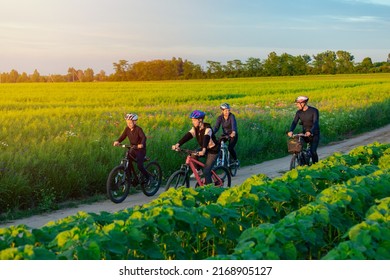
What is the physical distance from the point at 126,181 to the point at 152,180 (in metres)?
0.75

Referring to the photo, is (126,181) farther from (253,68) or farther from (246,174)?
(253,68)

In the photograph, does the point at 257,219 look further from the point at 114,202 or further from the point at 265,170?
the point at 265,170

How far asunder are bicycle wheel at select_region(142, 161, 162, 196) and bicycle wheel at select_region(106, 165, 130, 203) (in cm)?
49

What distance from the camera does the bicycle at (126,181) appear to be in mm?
12080

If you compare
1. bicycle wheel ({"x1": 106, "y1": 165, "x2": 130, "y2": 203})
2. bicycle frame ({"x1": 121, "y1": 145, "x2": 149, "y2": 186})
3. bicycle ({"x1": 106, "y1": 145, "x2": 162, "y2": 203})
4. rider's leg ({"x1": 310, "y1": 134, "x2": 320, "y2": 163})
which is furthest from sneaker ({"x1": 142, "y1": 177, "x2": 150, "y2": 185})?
rider's leg ({"x1": 310, "y1": 134, "x2": 320, "y2": 163})

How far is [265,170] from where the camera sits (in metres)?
16.5

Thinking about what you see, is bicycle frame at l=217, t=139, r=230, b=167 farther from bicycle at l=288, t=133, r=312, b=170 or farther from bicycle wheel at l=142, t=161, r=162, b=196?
bicycle wheel at l=142, t=161, r=162, b=196

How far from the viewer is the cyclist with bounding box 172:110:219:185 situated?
36.3 ft

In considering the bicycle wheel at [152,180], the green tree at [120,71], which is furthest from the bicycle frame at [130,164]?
the green tree at [120,71]

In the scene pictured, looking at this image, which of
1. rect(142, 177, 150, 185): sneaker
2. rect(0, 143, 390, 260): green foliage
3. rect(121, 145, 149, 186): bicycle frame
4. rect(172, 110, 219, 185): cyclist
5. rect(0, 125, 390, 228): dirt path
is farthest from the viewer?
rect(142, 177, 150, 185): sneaker

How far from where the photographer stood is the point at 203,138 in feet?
37.0

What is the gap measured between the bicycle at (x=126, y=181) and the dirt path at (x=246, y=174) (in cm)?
15

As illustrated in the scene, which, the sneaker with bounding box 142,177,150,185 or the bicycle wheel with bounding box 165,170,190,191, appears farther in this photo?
the sneaker with bounding box 142,177,150,185
